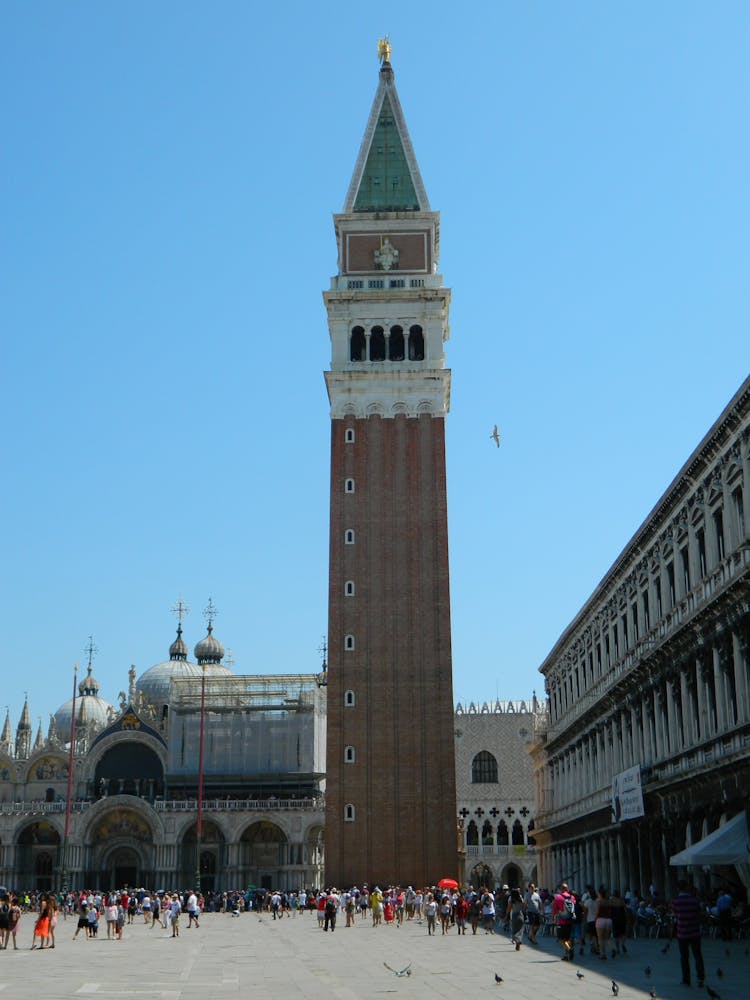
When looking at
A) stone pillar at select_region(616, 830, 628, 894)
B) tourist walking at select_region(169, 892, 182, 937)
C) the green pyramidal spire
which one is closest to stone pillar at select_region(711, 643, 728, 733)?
stone pillar at select_region(616, 830, 628, 894)

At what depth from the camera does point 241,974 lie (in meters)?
25.3

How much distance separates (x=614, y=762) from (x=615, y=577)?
6964mm

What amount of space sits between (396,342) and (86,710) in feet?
174

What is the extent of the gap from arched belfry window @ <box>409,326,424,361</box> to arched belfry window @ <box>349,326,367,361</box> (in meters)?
2.78

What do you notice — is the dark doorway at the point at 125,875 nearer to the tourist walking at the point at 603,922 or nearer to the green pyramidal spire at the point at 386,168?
the green pyramidal spire at the point at 386,168

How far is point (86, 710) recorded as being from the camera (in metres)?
110

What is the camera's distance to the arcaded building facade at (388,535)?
211 ft

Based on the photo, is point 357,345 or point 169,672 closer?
point 357,345

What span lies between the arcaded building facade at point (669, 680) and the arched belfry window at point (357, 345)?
78.8 ft

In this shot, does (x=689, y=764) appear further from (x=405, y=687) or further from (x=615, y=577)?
(x=405, y=687)

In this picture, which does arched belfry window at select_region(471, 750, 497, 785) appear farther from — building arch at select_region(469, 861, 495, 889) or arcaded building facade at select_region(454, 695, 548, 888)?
building arch at select_region(469, 861, 495, 889)

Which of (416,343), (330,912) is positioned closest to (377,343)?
(416,343)

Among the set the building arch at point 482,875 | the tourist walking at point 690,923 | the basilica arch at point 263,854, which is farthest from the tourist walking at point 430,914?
the building arch at point 482,875

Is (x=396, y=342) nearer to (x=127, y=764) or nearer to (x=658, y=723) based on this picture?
(x=127, y=764)
